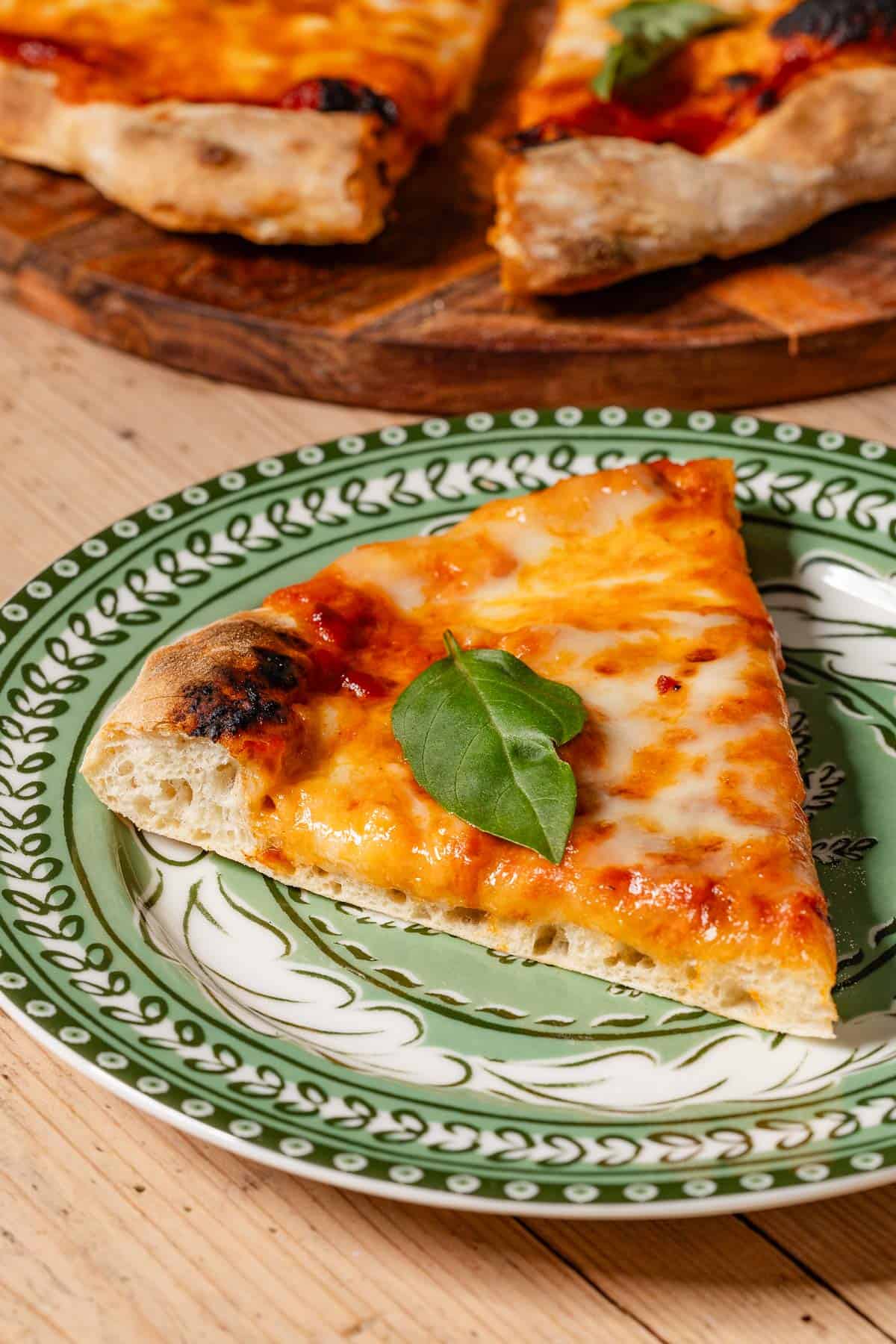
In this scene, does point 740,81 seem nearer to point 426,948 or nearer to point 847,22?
point 847,22

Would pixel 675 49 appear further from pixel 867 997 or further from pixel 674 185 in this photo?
pixel 867 997

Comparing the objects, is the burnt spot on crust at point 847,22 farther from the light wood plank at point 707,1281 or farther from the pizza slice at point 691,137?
the light wood plank at point 707,1281

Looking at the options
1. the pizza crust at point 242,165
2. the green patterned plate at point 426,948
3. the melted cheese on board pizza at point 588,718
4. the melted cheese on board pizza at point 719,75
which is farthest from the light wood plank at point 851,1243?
the melted cheese on board pizza at point 719,75

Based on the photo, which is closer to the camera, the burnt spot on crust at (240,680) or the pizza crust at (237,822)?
the pizza crust at (237,822)

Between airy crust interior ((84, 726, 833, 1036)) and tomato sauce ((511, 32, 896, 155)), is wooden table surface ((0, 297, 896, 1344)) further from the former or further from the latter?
tomato sauce ((511, 32, 896, 155))

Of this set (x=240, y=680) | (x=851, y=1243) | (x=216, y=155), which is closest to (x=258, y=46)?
(x=216, y=155)

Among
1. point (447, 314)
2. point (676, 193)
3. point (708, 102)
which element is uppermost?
point (708, 102)

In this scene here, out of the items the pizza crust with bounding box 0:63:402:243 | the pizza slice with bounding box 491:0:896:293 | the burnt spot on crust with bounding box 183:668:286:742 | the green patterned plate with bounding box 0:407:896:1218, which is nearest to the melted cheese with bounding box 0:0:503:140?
the pizza crust with bounding box 0:63:402:243
